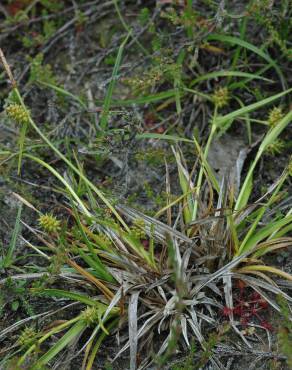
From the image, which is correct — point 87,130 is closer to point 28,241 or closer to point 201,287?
point 28,241

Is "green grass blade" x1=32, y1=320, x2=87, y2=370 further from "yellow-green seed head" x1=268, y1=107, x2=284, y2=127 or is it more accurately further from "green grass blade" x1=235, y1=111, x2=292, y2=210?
"yellow-green seed head" x1=268, y1=107, x2=284, y2=127

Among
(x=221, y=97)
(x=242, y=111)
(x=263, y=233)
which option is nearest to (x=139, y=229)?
(x=263, y=233)

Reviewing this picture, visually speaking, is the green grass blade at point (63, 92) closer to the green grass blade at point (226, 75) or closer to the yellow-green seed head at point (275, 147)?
the green grass blade at point (226, 75)

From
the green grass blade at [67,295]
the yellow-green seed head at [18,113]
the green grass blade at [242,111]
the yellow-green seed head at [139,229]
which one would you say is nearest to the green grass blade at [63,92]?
the yellow-green seed head at [18,113]

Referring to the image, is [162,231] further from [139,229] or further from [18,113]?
[18,113]

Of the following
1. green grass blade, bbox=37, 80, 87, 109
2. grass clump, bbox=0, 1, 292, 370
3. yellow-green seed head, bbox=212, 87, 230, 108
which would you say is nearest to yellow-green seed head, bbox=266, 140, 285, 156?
grass clump, bbox=0, 1, 292, 370
